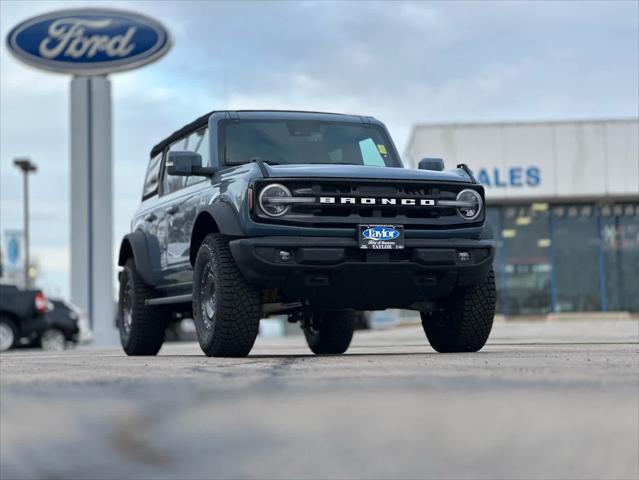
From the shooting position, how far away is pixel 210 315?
655 cm

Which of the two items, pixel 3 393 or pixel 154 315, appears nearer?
pixel 3 393

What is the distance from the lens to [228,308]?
20.3ft

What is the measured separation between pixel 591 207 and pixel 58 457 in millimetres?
27527

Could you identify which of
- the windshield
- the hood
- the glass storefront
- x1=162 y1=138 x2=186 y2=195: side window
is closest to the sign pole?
the glass storefront

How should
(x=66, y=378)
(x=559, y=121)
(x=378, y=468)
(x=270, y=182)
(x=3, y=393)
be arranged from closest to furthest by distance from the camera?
(x=378, y=468), (x=3, y=393), (x=66, y=378), (x=270, y=182), (x=559, y=121)

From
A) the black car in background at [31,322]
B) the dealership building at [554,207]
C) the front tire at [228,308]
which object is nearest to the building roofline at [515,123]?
the dealership building at [554,207]

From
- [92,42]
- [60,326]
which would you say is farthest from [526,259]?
[92,42]

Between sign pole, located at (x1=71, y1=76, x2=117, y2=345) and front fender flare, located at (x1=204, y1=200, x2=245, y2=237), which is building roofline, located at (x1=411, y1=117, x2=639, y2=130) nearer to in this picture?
sign pole, located at (x1=71, y1=76, x2=117, y2=345)

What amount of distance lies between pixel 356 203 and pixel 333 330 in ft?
10.0

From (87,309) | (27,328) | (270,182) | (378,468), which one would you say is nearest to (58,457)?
(378,468)

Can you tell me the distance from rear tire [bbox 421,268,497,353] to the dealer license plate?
0.82 metres

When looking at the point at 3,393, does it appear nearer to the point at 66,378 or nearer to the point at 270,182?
the point at 66,378

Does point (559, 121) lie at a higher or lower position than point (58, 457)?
higher

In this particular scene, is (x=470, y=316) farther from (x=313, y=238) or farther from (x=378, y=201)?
(x=313, y=238)
